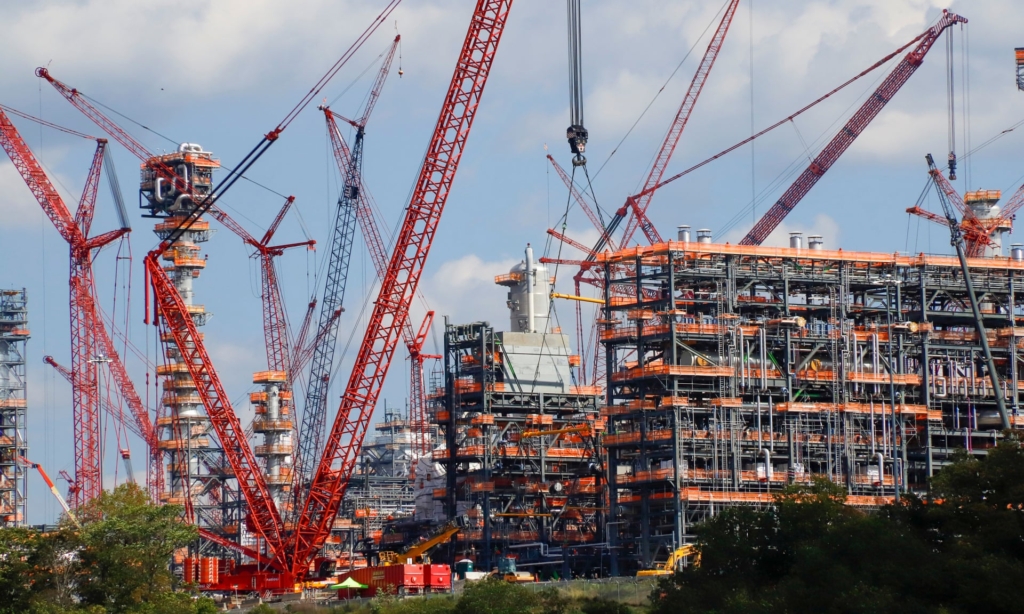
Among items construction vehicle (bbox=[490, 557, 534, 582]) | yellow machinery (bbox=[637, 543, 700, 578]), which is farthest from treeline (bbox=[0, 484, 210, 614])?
→ yellow machinery (bbox=[637, 543, 700, 578])

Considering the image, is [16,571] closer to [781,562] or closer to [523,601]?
[523,601]

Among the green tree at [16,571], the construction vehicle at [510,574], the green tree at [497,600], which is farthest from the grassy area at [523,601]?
the green tree at [16,571]

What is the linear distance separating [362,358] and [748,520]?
77.9 metres

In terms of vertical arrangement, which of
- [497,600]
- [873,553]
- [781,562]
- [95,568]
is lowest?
[497,600]

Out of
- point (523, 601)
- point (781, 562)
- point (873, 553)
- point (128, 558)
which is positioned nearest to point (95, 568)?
point (128, 558)

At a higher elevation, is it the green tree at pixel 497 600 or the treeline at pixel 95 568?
the treeline at pixel 95 568

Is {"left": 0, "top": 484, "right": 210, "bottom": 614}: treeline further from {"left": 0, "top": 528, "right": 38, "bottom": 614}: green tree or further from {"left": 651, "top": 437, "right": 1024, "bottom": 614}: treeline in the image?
{"left": 651, "top": 437, "right": 1024, "bottom": 614}: treeline

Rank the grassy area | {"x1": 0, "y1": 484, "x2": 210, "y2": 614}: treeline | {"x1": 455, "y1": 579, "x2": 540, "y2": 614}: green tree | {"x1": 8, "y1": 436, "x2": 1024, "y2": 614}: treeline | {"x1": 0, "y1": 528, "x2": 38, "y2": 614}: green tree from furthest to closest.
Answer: the grassy area < {"x1": 455, "y1": 579, "x2": 540, "y2": 614}: green tree < {"x1": 0, "y1": 484, "x2": 210, "y2": 614}: treeline < {"x1": 0, "y1": 528, "x2": 38, "y2": 614}: green tree < {"x1": 8, "y1": 436, "x2": 1024, "y2": 614}: treeline

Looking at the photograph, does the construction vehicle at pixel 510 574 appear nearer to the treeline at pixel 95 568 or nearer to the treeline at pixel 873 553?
the treeline at pixel 95 568

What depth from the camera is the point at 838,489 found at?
131m

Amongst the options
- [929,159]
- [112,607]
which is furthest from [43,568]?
[929,159]

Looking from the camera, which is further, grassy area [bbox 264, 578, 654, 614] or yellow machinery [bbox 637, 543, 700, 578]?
yellow machinery [bbox 637, 543, 700, 578]

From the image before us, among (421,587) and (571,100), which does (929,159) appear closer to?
(571,100)

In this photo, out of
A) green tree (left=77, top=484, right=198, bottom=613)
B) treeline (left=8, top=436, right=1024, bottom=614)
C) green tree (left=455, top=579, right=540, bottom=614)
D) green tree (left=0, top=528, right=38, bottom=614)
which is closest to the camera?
treeline (left=8, top=436, right=1024, bottom=614)
